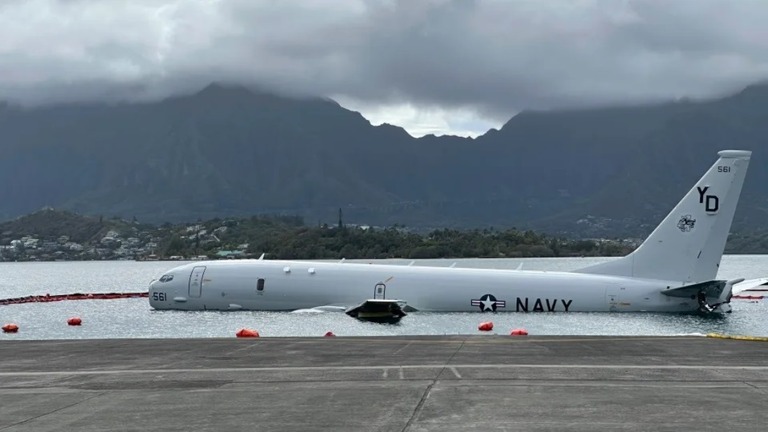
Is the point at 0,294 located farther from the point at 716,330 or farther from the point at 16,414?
the point at 16,414

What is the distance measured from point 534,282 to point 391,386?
4107 centimetres

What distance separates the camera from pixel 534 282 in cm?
6056

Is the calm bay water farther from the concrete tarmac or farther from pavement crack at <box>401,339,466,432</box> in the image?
pavement crack at <box>401,339,466,432</box>

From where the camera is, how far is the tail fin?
5638 centimetres

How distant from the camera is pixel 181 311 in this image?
65.5 metres

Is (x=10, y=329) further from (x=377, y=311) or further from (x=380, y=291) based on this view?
(x=380, y=291)

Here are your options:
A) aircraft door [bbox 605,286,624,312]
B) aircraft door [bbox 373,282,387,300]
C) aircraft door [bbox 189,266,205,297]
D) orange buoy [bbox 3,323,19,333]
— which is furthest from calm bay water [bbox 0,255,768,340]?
aircraft door [bbox 373,282,387,300]

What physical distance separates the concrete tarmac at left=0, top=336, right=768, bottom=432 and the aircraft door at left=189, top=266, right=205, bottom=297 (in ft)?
105

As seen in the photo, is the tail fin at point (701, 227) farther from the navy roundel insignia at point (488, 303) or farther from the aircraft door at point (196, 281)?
the aircraft door at point (196, 281)

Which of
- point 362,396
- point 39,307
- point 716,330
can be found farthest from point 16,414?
point 39,307

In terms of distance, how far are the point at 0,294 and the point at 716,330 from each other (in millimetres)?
88479

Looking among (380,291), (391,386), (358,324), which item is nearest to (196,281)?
(380,291)

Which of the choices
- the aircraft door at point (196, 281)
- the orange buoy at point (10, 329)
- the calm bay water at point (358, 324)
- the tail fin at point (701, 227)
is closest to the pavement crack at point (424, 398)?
the calm bay water at point (358, 324)

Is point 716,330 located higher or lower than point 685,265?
lower
